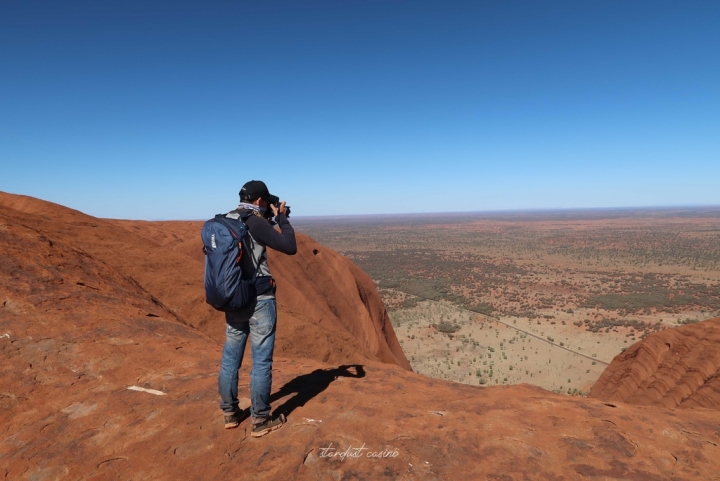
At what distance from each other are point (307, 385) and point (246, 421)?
111cm

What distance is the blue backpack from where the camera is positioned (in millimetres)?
3201

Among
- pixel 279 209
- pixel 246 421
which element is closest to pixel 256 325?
pixel 246 421

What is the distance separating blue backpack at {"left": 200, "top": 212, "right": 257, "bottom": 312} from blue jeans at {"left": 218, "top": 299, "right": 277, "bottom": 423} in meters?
→ 0.23

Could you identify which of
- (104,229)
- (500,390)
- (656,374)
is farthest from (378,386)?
(104,229)

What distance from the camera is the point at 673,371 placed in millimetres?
8688

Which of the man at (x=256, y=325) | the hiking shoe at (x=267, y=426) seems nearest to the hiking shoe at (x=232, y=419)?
the man at (x=256, y=325)

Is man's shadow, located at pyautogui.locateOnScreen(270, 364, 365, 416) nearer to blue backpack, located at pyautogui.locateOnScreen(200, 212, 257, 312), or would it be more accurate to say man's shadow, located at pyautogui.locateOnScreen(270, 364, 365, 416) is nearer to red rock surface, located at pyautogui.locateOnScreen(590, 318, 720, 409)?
blue backpack, located at pyautogui.locateOnScreen(200, 212, 257, 312)

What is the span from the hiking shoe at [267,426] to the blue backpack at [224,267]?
1.19 meters

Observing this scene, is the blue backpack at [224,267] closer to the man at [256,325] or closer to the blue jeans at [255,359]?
the man at [256,325]

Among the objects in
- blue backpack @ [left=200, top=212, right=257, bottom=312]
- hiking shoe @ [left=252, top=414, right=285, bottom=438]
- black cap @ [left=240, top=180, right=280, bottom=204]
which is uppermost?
black cap @ [left=240, top=180, right=280, bottom=204]

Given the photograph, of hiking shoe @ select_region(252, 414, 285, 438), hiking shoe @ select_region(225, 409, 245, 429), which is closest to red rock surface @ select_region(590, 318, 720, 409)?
hiking shoe @ select_region(252, 414, 285, 438)

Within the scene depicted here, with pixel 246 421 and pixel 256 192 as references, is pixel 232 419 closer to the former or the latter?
pixel 246 421

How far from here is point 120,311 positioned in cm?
620

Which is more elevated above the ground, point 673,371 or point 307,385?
point 307,385
